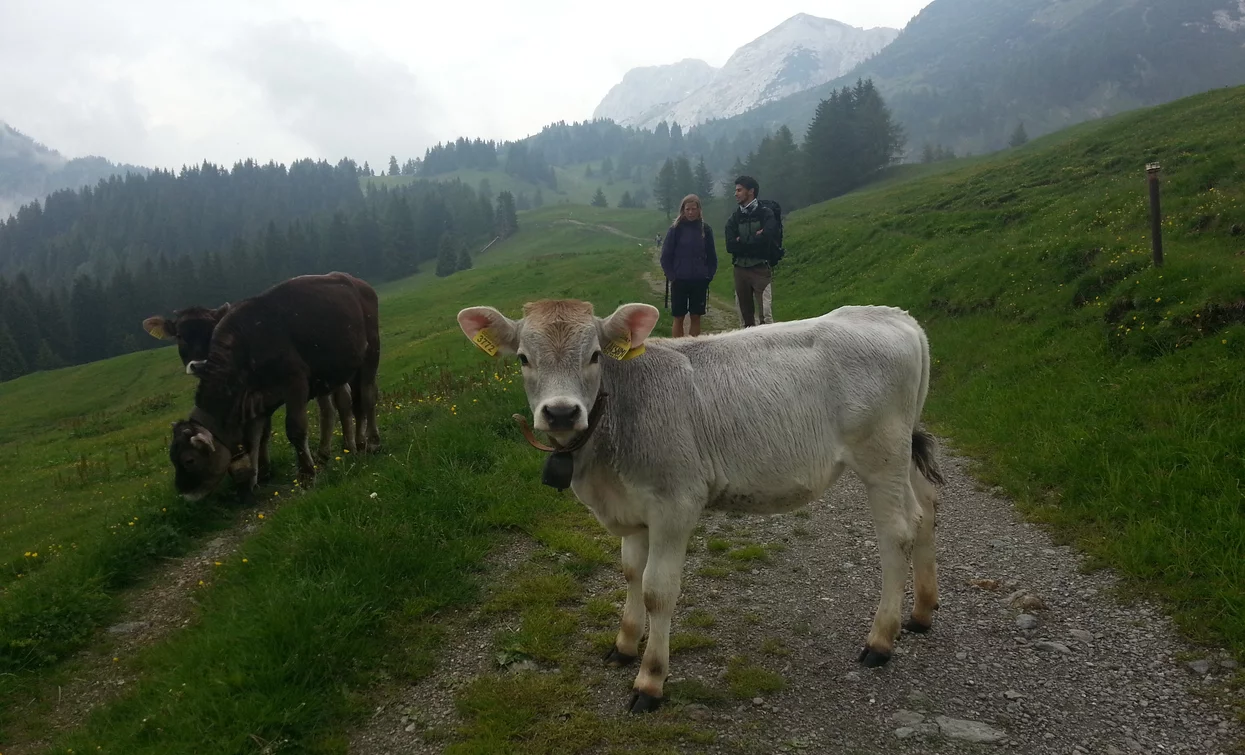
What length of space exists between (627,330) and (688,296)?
7303 mm

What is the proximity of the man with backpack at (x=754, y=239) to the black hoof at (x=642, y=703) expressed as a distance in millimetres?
7789

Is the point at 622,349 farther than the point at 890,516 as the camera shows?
No

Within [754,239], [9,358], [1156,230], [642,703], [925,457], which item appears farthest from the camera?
[9,358]

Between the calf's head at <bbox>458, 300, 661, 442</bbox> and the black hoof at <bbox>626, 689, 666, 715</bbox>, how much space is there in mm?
1762

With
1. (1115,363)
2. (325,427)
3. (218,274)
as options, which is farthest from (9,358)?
(1115,363)

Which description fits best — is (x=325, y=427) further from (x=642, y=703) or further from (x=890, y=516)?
(x=890, y=516)

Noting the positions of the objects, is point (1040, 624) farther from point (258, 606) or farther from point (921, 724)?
point (258, 606)

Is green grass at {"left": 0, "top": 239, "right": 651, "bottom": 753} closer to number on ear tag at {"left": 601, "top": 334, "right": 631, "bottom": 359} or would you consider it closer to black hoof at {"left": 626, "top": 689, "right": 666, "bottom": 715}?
black hoof at {"left": 626, "top": 689, "right": 666, "bottom": 715}

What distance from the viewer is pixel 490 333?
4.50m

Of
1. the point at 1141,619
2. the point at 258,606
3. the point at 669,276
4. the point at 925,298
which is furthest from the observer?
the point at 925,298

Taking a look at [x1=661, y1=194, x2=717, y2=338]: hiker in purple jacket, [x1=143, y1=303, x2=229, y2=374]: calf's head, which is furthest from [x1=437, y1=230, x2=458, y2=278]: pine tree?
[x1=661, y1=194, x2=717, y2=338]: hiker in purple jacket

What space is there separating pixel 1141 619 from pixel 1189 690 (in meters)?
0.79

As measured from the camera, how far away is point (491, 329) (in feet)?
14.7

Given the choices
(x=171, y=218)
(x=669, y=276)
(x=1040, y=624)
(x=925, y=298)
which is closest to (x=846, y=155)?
(x=925, y=298)
